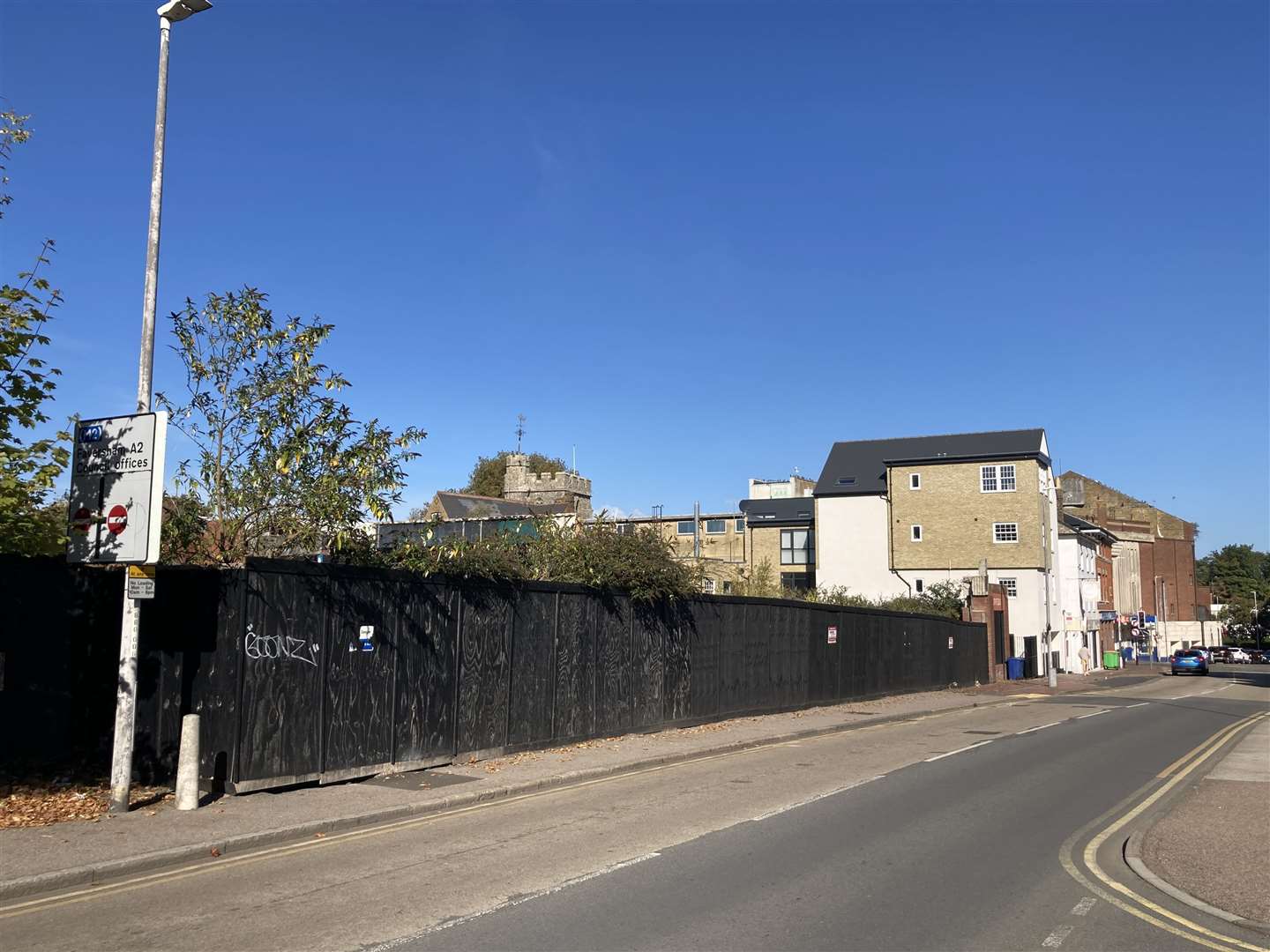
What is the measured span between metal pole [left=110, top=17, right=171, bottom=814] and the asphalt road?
6.24ft

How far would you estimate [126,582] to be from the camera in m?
9.68

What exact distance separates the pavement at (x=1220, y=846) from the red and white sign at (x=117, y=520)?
996 centimetres

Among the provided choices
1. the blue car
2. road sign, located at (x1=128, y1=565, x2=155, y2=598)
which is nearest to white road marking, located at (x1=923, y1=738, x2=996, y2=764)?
road sign, located at (x1=128, y1=565, x2=155, y2=598)

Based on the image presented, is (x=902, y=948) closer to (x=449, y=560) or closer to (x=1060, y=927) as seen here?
(x=1060, y=927)

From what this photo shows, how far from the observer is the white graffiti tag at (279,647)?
1091 cm

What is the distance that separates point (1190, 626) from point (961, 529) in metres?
68.2

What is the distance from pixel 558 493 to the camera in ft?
187

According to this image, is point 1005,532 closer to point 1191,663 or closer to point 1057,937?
point 1191,663

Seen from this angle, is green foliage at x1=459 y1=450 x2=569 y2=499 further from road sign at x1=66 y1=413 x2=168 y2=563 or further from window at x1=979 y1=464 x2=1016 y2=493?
road sign at x1=66 y1=413 x2=168 y2=563

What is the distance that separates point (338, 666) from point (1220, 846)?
954 cm

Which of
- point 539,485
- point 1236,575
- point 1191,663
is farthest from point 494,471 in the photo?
point 1236,575

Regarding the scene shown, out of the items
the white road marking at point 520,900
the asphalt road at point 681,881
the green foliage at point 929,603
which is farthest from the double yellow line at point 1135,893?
the green foliage at point 929,603

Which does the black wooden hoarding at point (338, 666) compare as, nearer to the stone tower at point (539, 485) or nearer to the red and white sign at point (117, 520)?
the red and white sign at point (117, 520)

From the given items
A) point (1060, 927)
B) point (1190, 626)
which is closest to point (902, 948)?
point (1060, 927)
